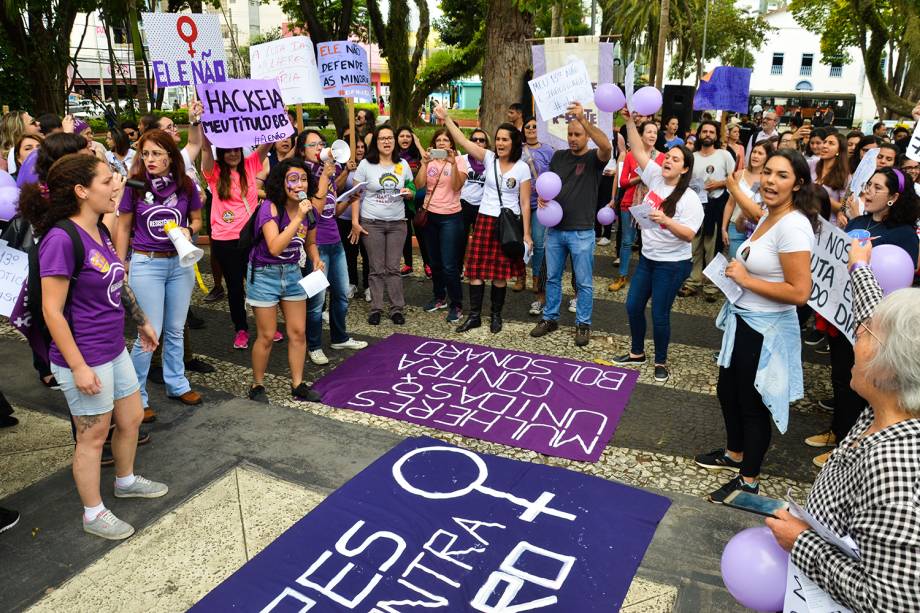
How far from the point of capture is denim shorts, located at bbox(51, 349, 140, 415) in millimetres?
3004

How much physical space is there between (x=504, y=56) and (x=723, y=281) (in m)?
7.35

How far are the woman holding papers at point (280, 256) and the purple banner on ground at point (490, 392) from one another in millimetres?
648

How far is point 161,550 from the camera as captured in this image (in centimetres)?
318

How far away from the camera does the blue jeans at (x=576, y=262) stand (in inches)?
232

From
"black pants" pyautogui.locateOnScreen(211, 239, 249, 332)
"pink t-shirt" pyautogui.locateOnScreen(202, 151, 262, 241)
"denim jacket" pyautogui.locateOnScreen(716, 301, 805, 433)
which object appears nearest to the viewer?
"denim jacket" pyautogui.locateOnScreen(716, 301, 805, 433)

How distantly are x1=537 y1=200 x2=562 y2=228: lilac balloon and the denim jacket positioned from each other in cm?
249

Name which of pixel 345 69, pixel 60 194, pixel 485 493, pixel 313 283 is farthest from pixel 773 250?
pixel 345 69

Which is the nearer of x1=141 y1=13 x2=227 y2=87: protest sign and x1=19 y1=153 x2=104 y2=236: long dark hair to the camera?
x1=19 y1=153 x2=104 y2=236: long dark hair

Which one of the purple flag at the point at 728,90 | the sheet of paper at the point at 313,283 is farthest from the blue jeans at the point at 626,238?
the sheet of paper at the point at 313,283

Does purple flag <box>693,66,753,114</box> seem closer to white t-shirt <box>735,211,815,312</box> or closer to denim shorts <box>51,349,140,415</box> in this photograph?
white t-shirt <box>735,211,815,312</box>

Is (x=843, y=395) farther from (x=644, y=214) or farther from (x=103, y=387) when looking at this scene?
(x=103, y=387)

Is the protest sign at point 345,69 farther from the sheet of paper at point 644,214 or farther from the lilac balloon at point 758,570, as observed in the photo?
the lilac balloon at point 758,570

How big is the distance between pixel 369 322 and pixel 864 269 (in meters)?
4.90

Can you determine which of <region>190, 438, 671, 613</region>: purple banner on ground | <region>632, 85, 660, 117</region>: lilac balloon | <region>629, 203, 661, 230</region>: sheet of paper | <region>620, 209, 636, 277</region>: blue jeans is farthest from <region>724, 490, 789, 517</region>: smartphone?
<region>620, 209, 636, 277</region>: blue jeans
